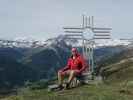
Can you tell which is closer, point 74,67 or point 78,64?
point 78,64

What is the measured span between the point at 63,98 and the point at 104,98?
2227mm

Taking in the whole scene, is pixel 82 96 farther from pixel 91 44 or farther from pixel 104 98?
pixel 91 44

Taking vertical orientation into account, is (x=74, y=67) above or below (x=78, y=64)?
below

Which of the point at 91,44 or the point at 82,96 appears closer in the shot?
the point at 82,96

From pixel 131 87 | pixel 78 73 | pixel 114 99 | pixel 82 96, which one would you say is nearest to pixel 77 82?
pixel 78 73

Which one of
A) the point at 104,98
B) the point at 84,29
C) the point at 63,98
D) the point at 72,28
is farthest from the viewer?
the point at 72,28

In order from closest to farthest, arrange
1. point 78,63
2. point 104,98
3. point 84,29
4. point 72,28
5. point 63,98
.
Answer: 1. point 104,98
2. point 63,98
3. point 78,63
4. point 84,29
5. point 72,28

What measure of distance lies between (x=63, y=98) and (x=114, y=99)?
99.0 inches

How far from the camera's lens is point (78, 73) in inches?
1099

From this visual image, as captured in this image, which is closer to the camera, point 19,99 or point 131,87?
point 19,99

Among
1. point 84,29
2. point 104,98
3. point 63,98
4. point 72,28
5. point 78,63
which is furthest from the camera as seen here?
point 72,28

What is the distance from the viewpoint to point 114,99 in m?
21.2

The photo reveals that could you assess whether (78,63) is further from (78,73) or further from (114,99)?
(114,99)

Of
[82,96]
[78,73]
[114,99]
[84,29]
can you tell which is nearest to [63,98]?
[82,96]
